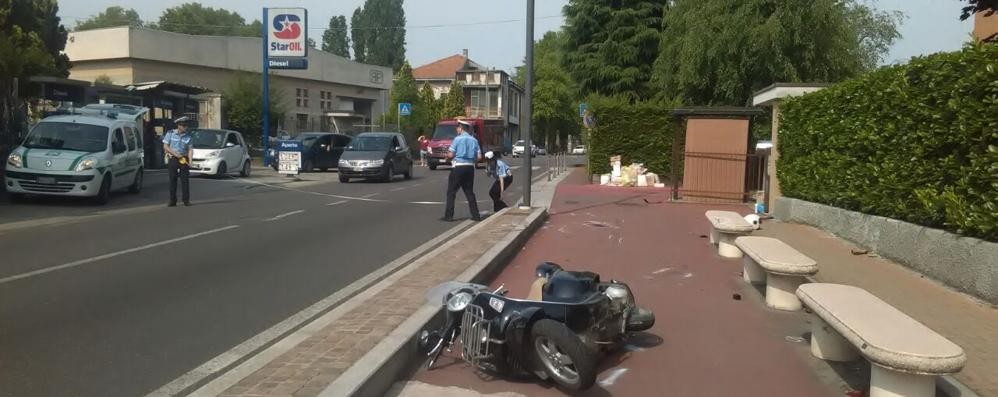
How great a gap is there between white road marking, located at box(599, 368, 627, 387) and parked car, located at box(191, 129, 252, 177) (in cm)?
2210

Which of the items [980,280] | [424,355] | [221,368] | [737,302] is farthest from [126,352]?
[980,280]

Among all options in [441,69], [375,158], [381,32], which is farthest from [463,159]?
[381,32]

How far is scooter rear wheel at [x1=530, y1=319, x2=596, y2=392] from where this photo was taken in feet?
15.6

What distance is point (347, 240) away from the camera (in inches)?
470

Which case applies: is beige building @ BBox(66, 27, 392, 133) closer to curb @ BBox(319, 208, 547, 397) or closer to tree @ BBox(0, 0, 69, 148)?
tree @ BBox(0, 0, 69, 148)

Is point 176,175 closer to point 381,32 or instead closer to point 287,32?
point 287,32

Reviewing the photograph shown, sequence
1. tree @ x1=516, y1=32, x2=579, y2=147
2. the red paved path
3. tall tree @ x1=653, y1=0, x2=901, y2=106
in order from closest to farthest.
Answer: the red paved path < tall tree @ x1=653, y1=0, x2=901, y2=106 < tree @ x1=516, y1=32, x2=579, y2=147

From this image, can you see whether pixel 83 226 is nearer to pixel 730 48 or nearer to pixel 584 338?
pixel 584 338

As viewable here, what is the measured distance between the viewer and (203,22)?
9350cm

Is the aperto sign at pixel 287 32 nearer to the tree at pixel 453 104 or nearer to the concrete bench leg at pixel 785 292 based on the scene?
the concrete bench leg at pixel 785 292

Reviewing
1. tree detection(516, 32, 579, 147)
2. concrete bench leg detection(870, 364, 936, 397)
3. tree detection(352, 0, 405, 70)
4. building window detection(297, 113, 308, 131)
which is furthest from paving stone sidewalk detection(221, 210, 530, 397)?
tree detection(352, 0, 405, 70)

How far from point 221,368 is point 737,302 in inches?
192

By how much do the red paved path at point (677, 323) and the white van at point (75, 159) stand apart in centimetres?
930

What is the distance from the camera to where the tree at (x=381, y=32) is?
101 metres
